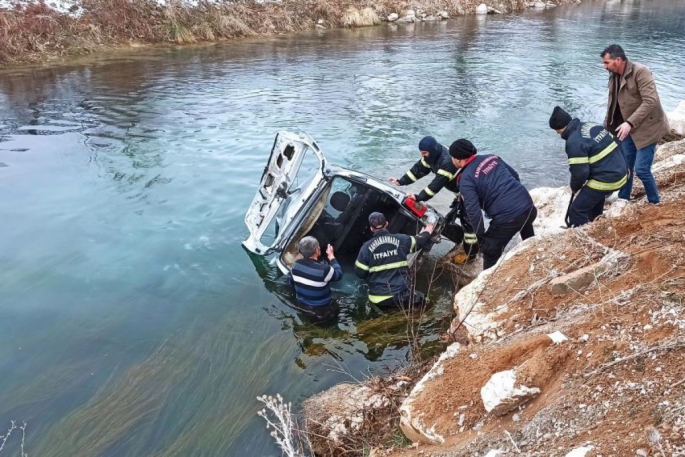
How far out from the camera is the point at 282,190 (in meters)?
6.59

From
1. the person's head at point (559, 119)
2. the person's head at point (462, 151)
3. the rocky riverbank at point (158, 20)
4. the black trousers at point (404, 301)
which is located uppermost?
the rocky riverbank at point (158, 20)

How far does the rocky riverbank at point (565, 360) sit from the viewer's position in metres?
2.93

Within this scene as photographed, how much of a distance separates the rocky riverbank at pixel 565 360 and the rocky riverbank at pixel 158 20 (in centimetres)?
2062

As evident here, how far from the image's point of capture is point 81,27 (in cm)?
2161

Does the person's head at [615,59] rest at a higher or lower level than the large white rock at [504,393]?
higher

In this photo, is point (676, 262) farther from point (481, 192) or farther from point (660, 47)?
point (660, 47)

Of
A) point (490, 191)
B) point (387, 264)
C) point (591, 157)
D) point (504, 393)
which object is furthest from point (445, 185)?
point (504, 393)

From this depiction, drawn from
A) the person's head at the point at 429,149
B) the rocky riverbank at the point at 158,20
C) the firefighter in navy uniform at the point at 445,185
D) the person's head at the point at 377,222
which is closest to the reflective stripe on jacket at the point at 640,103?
the firefighter in navy uniform at the point at 445,185

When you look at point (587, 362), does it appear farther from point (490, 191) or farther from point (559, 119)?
point (559, 119)

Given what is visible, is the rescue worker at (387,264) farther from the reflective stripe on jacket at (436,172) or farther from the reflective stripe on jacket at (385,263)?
the reflective stripe on jacket at (436,172)

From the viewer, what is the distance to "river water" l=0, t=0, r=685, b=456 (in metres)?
5.46

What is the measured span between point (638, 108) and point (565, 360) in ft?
12.5

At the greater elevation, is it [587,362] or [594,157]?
[594,157]

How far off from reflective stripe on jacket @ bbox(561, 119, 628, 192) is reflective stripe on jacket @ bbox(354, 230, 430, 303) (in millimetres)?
1944
